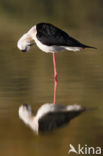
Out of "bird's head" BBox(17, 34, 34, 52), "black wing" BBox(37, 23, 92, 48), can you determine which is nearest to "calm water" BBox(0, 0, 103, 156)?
"bird's head" BBox(17, 34, 34, 52)

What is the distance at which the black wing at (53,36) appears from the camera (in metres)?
9.15

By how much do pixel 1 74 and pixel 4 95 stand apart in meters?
2.10

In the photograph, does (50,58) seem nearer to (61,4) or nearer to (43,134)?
(43,134)

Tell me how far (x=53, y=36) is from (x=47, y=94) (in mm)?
1391

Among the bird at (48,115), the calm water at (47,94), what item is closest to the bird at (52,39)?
the calm water at (47,94)

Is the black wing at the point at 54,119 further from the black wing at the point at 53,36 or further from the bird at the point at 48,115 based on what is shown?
the black wing at the point at 53,36

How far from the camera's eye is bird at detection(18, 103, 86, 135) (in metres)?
6.35

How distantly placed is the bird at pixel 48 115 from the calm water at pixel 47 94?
8 cm

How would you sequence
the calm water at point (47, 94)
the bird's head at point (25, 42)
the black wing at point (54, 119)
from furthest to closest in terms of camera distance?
1. the bird's head at point (25, 42)
2. the black wing at point (54, 119)
3. the calm water at point (47, 94)

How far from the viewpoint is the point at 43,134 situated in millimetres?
6078

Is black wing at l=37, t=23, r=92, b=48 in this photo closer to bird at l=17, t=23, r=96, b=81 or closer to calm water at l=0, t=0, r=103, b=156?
bird at l=17, t=23, r=96, b=81

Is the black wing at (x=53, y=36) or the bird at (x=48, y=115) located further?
the black wing at (x=53, y=36)

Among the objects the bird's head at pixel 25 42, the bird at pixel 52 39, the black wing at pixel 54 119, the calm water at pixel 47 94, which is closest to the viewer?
the calm water at pixel 47 94

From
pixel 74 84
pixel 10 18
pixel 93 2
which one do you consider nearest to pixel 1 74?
pixel 74 84
